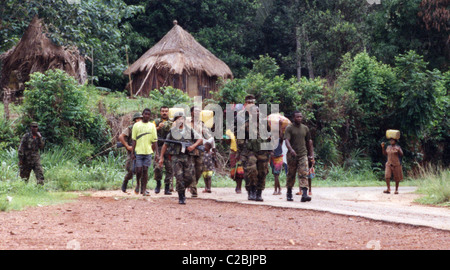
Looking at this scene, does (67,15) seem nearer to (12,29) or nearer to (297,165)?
(12,29)

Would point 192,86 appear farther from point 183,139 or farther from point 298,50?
point 183,139

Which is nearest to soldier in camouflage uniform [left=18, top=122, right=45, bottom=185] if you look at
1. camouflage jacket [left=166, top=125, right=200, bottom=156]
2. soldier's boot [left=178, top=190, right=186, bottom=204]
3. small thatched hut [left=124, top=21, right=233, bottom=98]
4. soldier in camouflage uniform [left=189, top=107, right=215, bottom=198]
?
camouflage jacket [left=166, top=125, right=200, bottom=156]

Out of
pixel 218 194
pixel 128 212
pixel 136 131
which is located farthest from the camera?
pixel 218 194

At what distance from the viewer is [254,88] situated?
1905cm

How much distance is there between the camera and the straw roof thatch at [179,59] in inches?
1112

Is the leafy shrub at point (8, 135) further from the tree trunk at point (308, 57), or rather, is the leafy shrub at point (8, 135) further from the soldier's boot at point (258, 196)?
the tree trunk at point (308, 57)

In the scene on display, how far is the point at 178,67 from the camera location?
28.0 meters

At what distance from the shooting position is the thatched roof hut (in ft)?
69.3

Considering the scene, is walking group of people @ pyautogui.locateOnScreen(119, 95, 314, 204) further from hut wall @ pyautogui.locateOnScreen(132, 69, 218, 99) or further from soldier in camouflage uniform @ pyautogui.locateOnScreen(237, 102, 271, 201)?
hut wall @ pyautogui.locateOnScreen(132, 69, 218, 99)

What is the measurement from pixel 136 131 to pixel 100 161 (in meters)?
4.85

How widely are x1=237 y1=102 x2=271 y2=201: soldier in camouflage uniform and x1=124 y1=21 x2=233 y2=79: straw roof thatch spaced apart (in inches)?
652

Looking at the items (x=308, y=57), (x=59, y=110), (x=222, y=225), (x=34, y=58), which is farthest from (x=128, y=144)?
(x=308, y=57)
